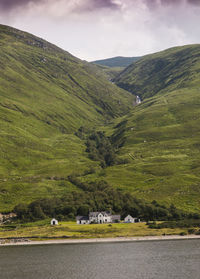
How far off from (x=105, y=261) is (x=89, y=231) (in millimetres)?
48118

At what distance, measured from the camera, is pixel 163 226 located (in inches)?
6442

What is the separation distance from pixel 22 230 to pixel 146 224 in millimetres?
54422

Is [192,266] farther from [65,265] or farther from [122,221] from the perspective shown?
[122,221]

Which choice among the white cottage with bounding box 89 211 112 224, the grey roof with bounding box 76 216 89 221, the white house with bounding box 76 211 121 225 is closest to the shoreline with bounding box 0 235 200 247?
the white house with bounding box 76 211 121 225

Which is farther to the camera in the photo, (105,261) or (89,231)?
(89,231)

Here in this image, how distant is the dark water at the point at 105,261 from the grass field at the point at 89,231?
12.0 m

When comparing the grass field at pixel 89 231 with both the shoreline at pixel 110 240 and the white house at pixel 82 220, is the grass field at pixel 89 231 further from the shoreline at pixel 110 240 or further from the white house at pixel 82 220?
the white house at pixel 82 220

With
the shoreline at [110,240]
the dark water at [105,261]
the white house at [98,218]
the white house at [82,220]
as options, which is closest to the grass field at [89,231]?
the shoreline at [110,240]

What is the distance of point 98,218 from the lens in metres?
187

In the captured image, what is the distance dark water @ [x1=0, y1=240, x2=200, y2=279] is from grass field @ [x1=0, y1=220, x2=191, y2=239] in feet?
39.5

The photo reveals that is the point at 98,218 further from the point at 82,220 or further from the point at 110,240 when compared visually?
the point at 110,240

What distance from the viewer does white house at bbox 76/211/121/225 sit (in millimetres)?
183750

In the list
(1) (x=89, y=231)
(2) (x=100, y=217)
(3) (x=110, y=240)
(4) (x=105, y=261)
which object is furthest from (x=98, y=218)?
(4) (x=105, y=261)

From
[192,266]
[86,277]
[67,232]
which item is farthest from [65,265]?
[67,232]
